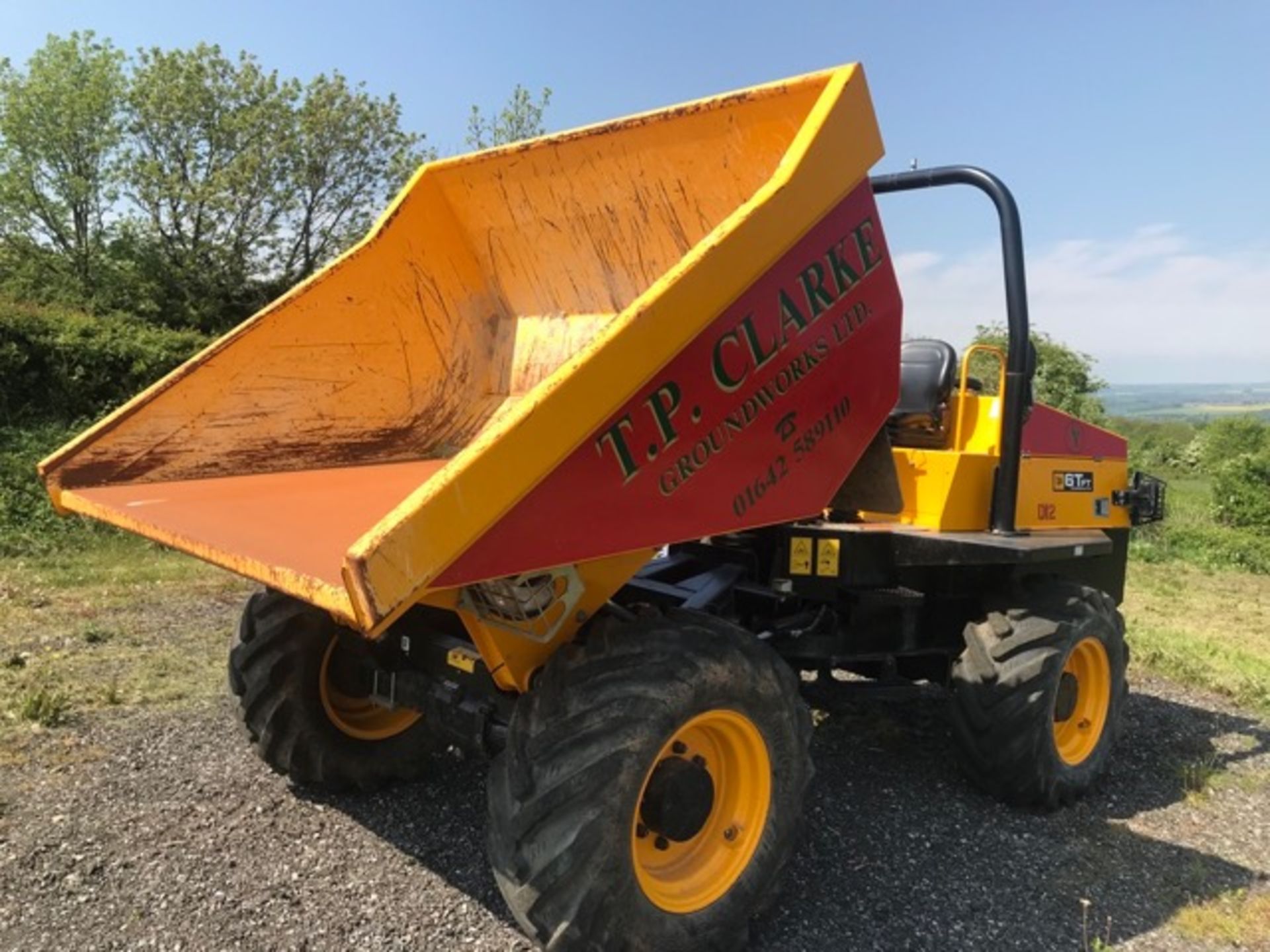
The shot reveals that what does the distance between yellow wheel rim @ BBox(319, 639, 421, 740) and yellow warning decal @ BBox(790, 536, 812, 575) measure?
1.66 m

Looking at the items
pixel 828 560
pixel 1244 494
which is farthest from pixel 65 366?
pixel 1244 494

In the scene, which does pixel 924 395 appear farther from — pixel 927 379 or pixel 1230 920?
pixel 1230 920

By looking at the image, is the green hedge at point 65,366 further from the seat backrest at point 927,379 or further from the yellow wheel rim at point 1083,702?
the yellow wheel rim at point 1083,702

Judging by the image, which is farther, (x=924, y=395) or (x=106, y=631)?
(x=106, y=631)

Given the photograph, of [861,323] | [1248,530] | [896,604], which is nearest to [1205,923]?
[896,604]

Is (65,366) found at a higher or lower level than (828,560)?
higher

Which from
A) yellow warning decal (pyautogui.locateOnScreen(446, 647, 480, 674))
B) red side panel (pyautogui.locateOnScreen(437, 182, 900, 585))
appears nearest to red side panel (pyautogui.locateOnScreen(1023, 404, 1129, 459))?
red side panel (pyautogui.locateOnScreen(437, 182, 900, 585))

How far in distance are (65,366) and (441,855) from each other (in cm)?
1174

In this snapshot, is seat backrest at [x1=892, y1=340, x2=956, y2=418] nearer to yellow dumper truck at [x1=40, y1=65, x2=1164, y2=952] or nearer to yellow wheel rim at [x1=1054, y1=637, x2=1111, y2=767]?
yellow dumper truck at [x1=40, y1=65, x2=1164, y2=952]

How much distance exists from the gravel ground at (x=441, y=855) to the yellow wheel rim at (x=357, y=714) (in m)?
0.26

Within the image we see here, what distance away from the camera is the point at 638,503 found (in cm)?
255

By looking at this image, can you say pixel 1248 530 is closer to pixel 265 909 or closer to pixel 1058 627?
pixel 1058 627

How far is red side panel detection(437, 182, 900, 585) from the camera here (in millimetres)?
2377

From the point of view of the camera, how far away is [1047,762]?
13.2 feet
